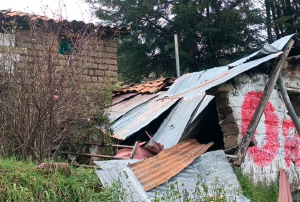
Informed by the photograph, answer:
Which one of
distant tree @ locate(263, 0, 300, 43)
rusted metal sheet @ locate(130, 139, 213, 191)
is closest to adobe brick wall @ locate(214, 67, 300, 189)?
rusted metal sheet @ locate(130, 139, 213, 191)

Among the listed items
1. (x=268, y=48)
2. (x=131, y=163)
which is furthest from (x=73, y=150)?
(x=268, y=48)

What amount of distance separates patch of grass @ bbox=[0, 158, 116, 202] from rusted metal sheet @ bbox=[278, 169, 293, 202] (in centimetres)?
283

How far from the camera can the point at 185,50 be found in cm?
1545

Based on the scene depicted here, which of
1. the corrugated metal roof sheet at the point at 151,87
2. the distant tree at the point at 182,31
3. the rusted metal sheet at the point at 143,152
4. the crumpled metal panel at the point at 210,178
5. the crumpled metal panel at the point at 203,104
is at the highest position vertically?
the distant tree at the point at 182,31

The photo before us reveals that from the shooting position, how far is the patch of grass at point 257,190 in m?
5.31

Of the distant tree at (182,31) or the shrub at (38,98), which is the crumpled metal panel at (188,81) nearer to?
the shrub at (38,98)

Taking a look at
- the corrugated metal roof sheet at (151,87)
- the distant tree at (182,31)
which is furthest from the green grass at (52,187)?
the distant tree at (182,31)

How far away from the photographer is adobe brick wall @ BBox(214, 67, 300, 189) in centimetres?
613

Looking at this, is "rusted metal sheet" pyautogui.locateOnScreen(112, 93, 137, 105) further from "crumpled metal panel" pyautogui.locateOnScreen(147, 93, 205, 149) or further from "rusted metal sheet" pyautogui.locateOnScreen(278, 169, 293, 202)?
"rusted metal sheet" pyautogui.locateOnScreen(278, 169, 293, 202)

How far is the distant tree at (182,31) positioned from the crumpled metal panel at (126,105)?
6.09m

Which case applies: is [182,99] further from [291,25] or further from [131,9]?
[291,25]

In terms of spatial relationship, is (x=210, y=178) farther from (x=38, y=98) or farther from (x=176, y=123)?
(x=38, y=98)

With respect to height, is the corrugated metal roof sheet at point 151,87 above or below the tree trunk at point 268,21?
below

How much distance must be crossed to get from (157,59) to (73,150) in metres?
10.2
